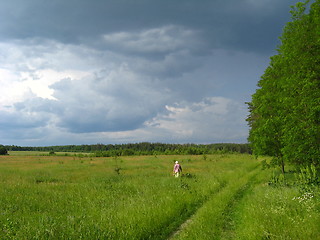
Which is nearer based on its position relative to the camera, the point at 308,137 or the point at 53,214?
the point at 53,214

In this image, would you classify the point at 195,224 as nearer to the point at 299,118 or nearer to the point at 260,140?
the point at 299,118

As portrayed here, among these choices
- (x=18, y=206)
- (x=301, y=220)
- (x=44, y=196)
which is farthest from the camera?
(x=44, y=196)

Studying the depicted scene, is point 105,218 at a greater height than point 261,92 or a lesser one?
lesser

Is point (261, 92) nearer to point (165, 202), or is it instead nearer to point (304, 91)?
point (304, 91)

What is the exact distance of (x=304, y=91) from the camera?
1451 centimetres

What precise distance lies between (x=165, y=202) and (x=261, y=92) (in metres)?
18.7

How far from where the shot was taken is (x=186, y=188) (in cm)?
1558

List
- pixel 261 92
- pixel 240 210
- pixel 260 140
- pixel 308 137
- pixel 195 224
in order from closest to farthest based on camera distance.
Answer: pixel 195 224
pixel 240 210
pixel 308 137
pixel 260 140
pixel 261 92

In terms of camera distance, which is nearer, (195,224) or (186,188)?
(195,224)

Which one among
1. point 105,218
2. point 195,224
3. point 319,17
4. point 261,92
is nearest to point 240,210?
point 195,224

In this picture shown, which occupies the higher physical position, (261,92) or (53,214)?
(261,92)

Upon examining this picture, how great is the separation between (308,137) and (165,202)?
30.6ft

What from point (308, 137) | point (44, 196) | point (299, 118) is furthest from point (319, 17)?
point (44, 196)

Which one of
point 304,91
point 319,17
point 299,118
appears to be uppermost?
point 319,17
